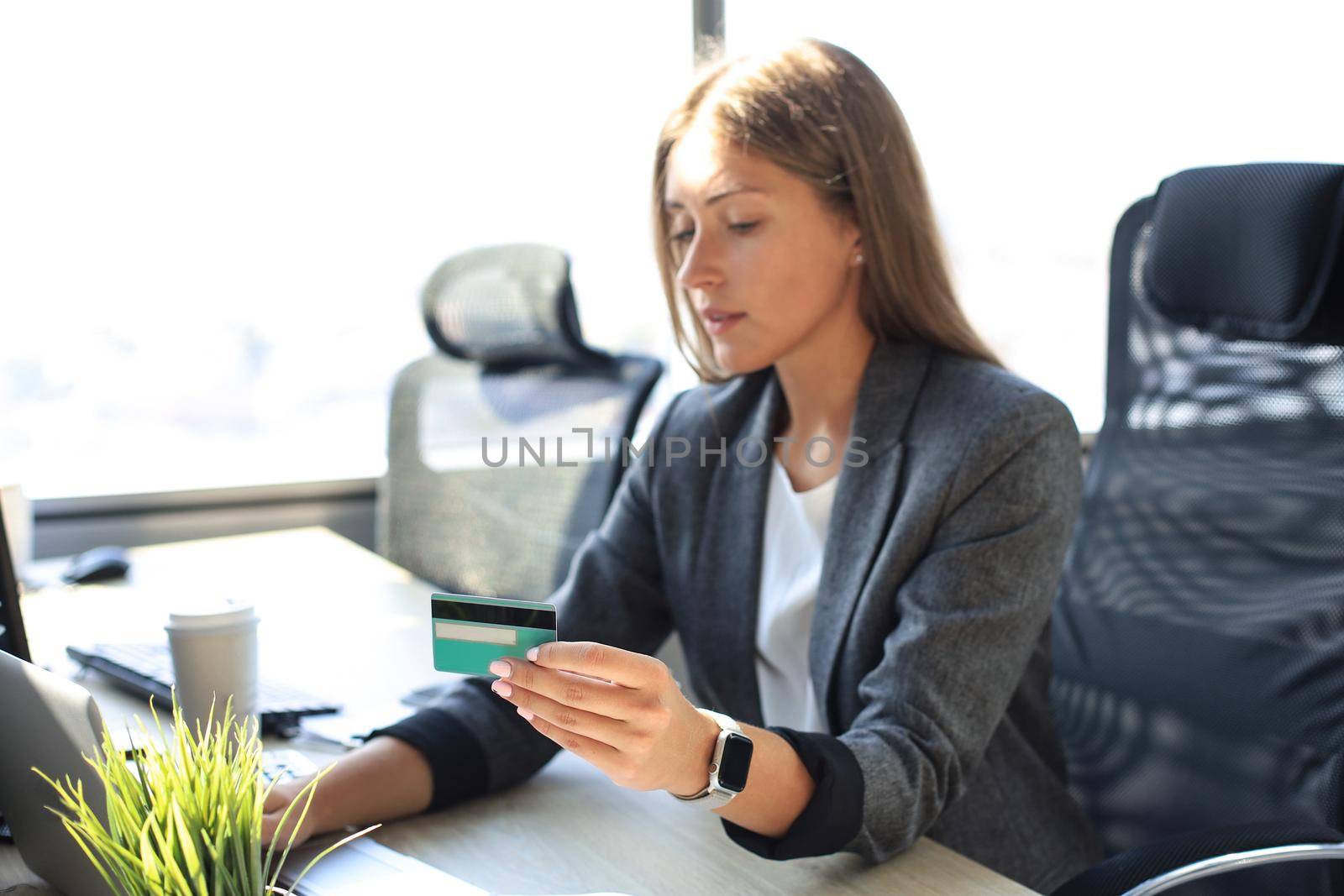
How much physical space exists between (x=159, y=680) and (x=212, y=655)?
23 centimetres

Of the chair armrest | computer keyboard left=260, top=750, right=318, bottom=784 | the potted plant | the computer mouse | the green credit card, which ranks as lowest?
the computer mouse

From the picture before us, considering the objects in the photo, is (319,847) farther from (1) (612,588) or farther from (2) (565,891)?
(1) (612,588)

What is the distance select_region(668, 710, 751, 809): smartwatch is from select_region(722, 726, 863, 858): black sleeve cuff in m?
0.05

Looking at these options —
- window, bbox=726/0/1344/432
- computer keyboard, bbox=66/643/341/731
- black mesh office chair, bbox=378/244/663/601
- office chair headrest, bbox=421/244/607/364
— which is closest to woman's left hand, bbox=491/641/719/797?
computer keyboard, bbox=66/643/341/731

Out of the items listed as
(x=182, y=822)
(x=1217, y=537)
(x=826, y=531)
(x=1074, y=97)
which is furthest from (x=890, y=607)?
(x=1074, y=97)

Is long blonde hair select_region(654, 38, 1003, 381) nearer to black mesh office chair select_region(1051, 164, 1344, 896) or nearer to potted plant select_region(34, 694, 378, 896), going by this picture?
black mesh office chair select_region(1051, 164, 1344, 896)

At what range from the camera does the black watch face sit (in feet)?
2.73

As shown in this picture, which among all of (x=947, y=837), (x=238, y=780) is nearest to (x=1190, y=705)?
(x=947, y=837)

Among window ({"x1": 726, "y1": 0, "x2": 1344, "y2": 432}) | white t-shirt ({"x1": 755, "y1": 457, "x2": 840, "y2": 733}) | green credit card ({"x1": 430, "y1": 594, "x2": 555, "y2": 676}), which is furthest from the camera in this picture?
window ({"x1": 726, "y1": 0, "x2": 1344, "y2": 432})

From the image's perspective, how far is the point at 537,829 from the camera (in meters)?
0.95

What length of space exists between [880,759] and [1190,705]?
0.48 metres

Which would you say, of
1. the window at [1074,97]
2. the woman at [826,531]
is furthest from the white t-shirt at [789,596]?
the window at [1074,97]

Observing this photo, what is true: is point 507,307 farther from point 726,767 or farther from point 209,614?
point 726,767

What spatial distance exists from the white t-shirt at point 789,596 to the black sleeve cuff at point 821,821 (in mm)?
360
